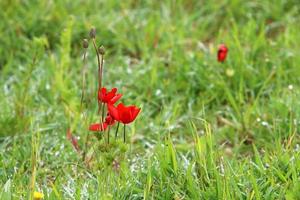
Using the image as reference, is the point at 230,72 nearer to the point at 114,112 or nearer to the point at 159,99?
the point at 159,99

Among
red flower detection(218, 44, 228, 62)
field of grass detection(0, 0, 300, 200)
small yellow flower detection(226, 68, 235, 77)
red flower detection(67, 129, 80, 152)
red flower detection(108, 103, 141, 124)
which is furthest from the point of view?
small yellow flower detection(226, 68, 235, 77)

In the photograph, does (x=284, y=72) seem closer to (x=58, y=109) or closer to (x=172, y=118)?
(x=172, y=118)

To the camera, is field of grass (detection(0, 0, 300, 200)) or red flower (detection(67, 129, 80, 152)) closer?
field of grass (detection(0, 0, 300, 200))

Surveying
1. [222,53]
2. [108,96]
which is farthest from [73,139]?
[222,53]

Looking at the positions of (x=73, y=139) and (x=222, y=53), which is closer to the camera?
(x=73, y=139)

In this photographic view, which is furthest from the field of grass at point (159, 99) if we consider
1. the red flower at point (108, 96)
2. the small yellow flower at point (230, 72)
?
the red flower at point (108, 96)

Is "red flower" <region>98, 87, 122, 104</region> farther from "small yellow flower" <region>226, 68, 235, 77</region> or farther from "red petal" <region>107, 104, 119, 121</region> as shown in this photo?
"small yellow flower" <region>226, 68, 235, 77</region>

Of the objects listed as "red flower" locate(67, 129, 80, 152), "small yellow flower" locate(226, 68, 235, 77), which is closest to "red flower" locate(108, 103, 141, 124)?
"red flower" locate(67, 129, 80, 152)

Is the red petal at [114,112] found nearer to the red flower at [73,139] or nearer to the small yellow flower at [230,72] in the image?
the red flower at [73,139]
